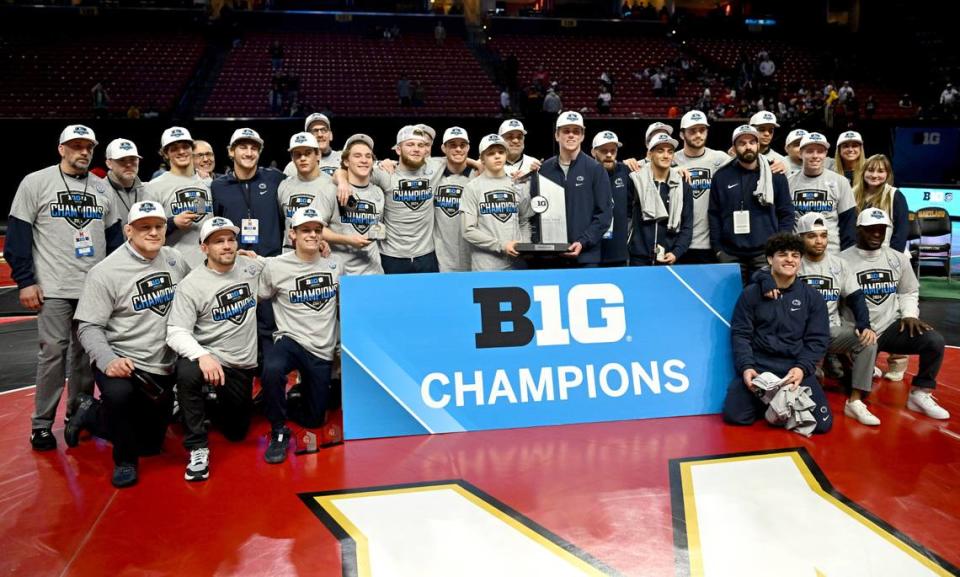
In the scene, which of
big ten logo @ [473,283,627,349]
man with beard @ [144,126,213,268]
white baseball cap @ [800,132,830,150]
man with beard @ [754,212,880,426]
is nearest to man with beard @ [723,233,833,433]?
man with beard @ [754,212,880,426]

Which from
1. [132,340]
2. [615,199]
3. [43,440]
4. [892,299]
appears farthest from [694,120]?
[43,440]

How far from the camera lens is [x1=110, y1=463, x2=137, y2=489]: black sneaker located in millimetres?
3639

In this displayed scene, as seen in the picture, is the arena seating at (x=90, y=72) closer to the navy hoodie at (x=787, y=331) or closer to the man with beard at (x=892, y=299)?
the navy hoodie at (x=787, y=331)

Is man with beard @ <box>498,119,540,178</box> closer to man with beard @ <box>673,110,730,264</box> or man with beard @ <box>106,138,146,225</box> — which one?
man with beard @ <box>673,110,730,264</box>

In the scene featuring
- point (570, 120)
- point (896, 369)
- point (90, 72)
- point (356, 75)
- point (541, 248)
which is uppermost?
point (90, 72)

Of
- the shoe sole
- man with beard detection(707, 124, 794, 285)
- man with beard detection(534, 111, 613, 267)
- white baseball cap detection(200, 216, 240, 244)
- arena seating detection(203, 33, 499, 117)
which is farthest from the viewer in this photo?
arena seating detection(203, 33, 499, 117)

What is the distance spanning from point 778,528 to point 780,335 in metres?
1.66

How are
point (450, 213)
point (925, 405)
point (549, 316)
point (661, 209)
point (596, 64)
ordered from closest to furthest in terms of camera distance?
point (549, 316)
point (925, 405)
point (661, 209)
point (450, 213)
point (596, 64)

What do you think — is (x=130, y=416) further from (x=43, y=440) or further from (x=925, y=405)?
(x=925, y=405)

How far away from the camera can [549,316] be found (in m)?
4.43

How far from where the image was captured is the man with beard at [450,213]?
205 inches

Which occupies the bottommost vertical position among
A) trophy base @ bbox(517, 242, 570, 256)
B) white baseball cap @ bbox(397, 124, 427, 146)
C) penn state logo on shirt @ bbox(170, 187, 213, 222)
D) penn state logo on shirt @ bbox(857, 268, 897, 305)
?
penn state logo on shirt @ bbox(857, 268, 897, 305)

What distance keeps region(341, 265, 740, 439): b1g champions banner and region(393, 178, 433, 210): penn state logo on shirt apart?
868 mm

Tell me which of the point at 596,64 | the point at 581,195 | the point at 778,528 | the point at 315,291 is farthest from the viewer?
the point at 596,64
